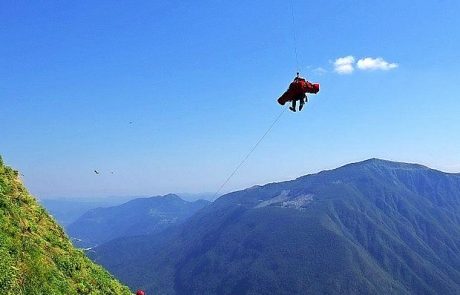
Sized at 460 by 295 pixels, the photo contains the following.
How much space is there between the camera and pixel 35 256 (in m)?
22.4

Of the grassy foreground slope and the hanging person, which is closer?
the grassy foreground slope

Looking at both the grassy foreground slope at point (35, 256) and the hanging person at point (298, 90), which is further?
the hanging person at point (298, 90)

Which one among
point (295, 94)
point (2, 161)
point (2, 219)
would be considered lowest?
point (2, 219)

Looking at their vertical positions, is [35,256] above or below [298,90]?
below

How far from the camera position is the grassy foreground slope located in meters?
20.5

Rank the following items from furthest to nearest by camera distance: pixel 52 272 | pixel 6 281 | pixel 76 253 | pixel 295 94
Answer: pixel 295 94, pixel 76 253, pixel 52 272, pixel 6 281

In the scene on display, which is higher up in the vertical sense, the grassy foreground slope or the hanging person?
the hanging person

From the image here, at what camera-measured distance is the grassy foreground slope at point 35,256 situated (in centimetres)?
2050

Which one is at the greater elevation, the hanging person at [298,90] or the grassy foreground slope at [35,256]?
the hanging person at [298,90]

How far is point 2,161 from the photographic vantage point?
2903 cm

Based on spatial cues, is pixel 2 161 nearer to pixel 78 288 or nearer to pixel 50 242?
pixel 50 242

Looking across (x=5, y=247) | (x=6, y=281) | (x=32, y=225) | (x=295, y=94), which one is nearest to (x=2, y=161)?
(x=32, y=225)

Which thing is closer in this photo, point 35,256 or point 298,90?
point 35,256

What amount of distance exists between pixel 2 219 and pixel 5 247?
99.2 inches
